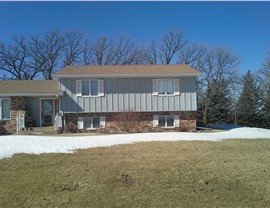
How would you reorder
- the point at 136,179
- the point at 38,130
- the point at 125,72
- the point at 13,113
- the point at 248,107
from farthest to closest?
the point at 248,107, the point at 125,72, the point at 13,113, the point at 38,130, the point at 136,179

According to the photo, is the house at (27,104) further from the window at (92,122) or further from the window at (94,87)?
the window at (92,122)

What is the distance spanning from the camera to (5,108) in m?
19.0

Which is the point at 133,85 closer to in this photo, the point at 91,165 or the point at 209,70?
the point at 91,165

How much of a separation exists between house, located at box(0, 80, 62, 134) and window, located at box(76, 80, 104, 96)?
1526mm

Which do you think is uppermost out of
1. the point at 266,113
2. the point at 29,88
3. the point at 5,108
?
the point at 29,88

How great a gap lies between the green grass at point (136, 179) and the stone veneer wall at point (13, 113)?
37.7 ft

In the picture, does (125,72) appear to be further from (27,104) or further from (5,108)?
(5,108)

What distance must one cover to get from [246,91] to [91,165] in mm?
32525

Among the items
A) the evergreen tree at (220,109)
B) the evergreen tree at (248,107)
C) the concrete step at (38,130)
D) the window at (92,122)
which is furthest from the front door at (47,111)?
the evergreen tree at (248,107)

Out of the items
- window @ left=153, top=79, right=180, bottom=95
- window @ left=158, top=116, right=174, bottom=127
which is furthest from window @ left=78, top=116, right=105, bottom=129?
window @ left=153, top=79, right=180, bottom=95

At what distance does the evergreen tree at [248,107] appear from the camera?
34469mm

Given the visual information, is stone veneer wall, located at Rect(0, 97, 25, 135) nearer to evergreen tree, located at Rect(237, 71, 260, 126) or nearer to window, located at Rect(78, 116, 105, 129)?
window, located at Rect(78, 116, 105, 129)

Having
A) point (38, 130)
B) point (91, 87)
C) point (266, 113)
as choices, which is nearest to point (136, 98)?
point (91, 87)

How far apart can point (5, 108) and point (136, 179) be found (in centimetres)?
1581
